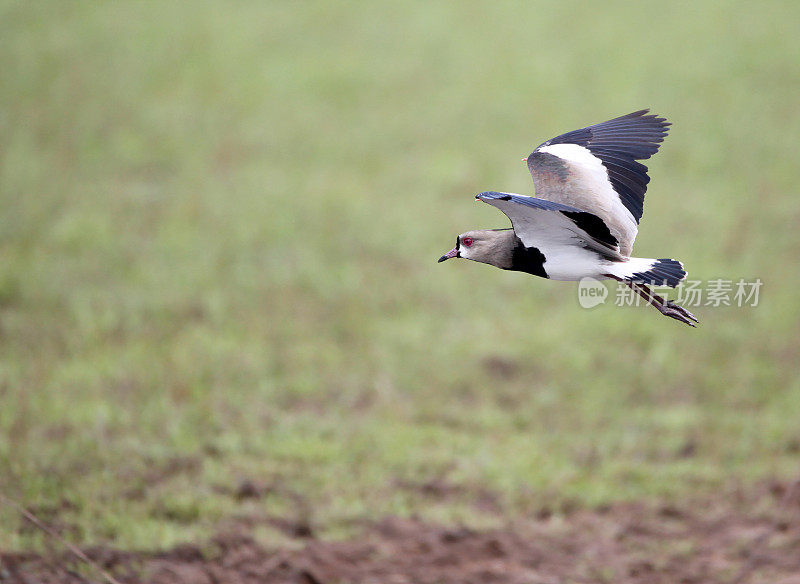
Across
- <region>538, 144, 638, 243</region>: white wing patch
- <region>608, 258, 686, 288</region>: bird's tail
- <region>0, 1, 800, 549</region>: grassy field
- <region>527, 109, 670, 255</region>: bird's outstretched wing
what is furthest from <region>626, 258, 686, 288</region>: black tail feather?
<region>0, 1, 800, 549</region>: grassy field

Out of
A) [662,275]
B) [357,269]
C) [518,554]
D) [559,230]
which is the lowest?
[518,554]

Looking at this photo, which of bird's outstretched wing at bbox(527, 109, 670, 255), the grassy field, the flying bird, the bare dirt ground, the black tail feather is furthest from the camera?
the grassy field

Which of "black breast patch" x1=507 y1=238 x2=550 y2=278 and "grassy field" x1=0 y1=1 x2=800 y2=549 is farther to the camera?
"grassy field" x1=0 y1=1 x2=800 y2=549

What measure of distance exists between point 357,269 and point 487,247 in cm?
738

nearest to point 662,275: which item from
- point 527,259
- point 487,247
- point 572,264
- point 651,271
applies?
point 651,271

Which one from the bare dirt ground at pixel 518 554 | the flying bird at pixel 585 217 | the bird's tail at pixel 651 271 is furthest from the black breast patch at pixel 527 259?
the bare dirt ground at pixel 518 554

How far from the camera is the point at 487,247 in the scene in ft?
11.1

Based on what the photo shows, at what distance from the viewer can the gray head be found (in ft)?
11.1

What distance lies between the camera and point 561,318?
10406 millimetres

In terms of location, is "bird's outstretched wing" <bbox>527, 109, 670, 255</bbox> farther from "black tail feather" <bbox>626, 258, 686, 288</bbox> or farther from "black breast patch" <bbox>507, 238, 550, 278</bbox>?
"black breast patch" <bbox>507, 238, 550, 278</bbox>

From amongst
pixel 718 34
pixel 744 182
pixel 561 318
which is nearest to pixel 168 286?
pixel 561 318

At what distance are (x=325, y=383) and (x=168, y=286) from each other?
2302 millimetres

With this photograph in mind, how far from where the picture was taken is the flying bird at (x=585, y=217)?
10.8ft

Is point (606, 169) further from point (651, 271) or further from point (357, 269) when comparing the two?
point (357, 269)
